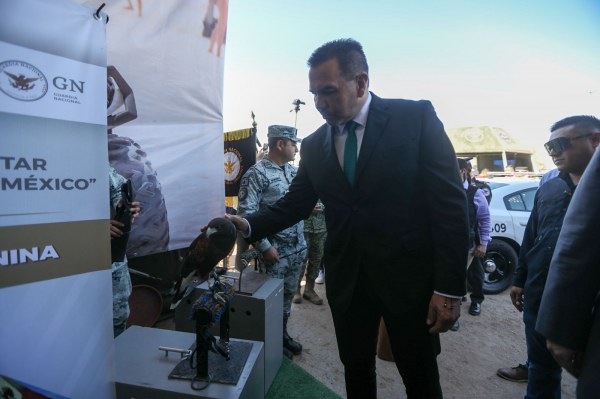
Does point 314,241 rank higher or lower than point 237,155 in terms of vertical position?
lower

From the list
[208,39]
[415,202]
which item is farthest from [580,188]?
[208,39]

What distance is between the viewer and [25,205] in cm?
106

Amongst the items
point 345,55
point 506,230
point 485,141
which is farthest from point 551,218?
point 485,141

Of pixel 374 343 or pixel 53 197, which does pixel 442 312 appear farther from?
pixel 53 197

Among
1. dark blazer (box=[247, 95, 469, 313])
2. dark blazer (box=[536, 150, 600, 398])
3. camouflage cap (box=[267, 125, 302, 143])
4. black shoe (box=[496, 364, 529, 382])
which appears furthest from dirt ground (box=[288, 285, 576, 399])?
camouflage cap (box=[267, 125, 302, 143])

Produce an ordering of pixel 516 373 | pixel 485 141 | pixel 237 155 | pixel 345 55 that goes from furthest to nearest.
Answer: pixel 485 141, pixel 237 155, pixel 516 373, pixel 345 55

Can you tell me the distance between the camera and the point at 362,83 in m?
1.54

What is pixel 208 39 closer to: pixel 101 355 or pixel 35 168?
pixel 35 168

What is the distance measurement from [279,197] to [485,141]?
2742cm

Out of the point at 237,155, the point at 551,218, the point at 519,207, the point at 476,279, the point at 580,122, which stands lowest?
the point at 476,279

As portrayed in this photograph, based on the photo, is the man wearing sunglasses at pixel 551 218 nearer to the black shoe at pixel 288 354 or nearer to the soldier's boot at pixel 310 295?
the black shoe at pixel 288 354

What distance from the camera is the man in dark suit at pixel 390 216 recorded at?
1362mm

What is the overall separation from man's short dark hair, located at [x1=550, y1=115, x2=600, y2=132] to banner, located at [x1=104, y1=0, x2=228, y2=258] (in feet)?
9.18

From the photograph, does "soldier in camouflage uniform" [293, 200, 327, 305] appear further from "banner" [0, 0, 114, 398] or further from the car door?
the car door
